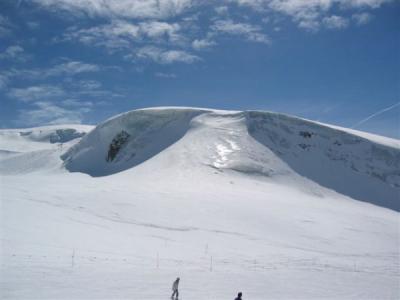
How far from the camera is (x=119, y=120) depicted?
237ft

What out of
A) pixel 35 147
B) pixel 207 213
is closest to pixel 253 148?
pixel 207 213

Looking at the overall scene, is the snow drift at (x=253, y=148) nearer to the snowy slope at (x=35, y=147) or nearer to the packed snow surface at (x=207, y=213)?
the packed snow surface at (x=207, y=213)

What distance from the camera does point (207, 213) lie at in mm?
34312

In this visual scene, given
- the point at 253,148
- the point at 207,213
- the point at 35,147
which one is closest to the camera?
the point at 207,213

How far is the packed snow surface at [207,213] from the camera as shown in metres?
18.0

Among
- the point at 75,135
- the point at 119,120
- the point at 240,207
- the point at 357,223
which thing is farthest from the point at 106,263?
the point at 75,135

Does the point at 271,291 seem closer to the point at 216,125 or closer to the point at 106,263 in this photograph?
the point at 106,263

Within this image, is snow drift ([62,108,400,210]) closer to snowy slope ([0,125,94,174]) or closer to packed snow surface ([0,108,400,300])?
packed snow surface ([0,108,400,300])

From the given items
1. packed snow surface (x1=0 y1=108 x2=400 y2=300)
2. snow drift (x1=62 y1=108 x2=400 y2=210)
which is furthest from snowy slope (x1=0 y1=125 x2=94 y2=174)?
snow drift (x1=62 y1=108 x2=400 y2=210)

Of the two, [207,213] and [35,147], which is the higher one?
[35,147]

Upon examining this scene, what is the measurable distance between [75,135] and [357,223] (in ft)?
334

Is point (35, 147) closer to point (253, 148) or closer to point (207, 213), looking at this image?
point (253, 148)

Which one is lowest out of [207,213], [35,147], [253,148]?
[207,213]

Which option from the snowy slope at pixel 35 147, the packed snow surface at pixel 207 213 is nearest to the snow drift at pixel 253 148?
the packed snow surface at pixel 207 213
